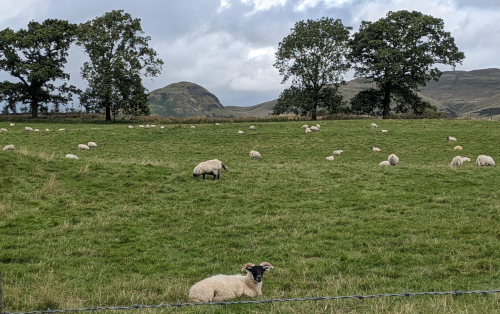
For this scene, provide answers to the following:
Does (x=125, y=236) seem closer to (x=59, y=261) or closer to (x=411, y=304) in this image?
(x=59, y=261)

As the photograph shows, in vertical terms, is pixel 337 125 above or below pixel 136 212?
above

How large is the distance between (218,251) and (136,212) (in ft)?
18.3

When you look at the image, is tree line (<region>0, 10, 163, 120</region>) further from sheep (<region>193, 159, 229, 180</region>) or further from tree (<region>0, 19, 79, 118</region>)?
sheep (<region>193, 159, 229, 180</region>)

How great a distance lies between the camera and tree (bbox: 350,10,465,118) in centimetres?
5778

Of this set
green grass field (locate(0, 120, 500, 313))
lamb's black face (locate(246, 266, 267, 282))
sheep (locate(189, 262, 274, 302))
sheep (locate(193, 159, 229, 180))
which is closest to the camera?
sheep (locate(189, 262, 274, 302))

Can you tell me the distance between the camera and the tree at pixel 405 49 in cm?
5778

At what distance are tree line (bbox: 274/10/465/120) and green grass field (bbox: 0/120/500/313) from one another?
38492 millimetres

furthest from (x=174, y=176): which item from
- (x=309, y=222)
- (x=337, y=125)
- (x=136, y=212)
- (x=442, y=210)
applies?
(x=337, y=125)

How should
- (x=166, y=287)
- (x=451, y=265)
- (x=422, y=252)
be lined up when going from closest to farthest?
(x=166, y=287) < (x=451, y=265) < (x=422, y=252)

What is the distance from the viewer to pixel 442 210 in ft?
47.5

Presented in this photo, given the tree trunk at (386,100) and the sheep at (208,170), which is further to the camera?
the tree trunk at (386,100)

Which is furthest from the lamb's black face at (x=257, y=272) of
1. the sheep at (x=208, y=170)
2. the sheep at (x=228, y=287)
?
the sheep at (x=208, y=170)

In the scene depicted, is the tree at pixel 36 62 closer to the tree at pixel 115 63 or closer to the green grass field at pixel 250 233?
the tree at pixel 115 63

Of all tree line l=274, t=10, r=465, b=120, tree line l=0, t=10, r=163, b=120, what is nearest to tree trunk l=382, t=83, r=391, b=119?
tree line l=274, t=10, r=465, b=120
